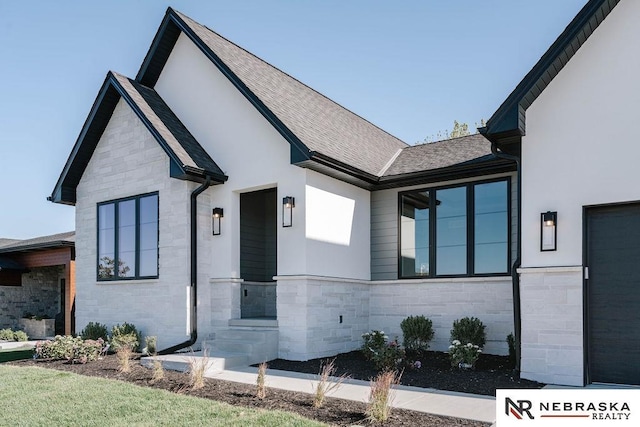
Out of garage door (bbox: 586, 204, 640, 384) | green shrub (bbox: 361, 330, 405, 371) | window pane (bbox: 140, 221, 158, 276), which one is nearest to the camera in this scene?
garage door (bbox: 586, 204, 640, 384)

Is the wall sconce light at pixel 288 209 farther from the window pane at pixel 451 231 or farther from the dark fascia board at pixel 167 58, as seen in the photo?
the window pane at pixel 451 231

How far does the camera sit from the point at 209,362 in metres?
9.48

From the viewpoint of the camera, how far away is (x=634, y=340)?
783 cm

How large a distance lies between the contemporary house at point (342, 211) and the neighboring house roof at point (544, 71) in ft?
0.10

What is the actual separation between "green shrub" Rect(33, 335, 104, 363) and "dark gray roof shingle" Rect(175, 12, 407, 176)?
19.1 feet

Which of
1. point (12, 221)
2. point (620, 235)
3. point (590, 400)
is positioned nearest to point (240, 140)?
point (620, 235)

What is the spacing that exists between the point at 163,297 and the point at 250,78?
518 centimetres

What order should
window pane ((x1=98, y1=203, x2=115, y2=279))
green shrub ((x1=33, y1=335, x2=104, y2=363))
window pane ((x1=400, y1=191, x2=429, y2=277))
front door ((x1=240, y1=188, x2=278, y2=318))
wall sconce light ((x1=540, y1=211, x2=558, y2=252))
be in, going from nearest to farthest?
wall sconce light ((x1=540, y1=211, x2=558, y2=252)) → green shrub ((x1=33, y1=335, x2=104, y2=363)) → window pane ((x1=400, y1=191, x2=429, y2=277)) → front door ((x1=240, y1=188, x2=278, y2=318)) → window pane ((x1=98, y1=203, x2=115, y2=279))

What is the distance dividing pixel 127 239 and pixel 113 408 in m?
6.57

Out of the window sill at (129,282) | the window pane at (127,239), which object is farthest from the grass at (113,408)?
the window pane at (127,239)

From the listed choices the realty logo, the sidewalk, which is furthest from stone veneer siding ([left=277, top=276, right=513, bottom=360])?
the realty logo

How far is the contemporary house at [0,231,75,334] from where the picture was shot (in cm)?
1684

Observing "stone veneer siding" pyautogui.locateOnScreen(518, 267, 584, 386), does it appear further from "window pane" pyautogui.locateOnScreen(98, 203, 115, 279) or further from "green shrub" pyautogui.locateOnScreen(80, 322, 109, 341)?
"window pane" pyautogui.locateOnScreen(98, 203, 115, 279)

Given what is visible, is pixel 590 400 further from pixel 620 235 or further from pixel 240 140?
pixel 240 140
